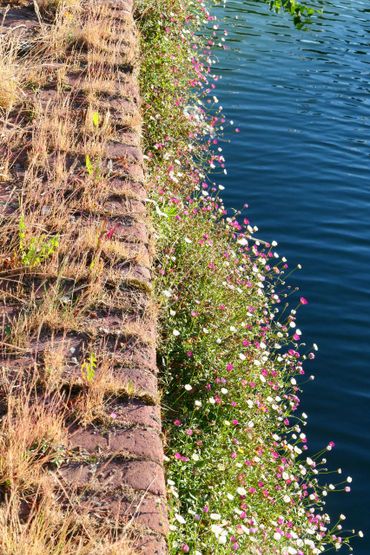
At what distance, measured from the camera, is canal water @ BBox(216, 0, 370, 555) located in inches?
252

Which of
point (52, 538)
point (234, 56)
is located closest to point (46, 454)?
point (52, 538)

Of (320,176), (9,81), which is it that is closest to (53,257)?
(9,81)

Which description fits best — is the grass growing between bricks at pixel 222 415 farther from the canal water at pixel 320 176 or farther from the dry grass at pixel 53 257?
the dry grass at pixel 53 257

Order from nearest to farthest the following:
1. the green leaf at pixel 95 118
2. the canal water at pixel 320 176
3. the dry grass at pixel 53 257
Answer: the dry grass at pixel 53 257 < the green leaf at pixel 95 118 < the canal water at pixel 320 176

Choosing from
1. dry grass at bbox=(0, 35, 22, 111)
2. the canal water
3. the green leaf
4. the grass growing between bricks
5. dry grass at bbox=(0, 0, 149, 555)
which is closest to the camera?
dry grass at bbox=(0, 0, 149, 555)

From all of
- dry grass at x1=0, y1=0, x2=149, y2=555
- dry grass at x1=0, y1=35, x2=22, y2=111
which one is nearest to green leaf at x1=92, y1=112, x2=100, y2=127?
dry grass at x1=0, y1=0, x2=149, y2=555

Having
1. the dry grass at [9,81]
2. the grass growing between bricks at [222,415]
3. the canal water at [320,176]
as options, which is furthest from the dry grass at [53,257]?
the canal water at [320,176]

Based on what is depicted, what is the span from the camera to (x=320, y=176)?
10.8m

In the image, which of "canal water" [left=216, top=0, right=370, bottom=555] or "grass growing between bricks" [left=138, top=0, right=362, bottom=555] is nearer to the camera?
"grass growing between bricks" [left=138, top=0, right=362, bottom=555]

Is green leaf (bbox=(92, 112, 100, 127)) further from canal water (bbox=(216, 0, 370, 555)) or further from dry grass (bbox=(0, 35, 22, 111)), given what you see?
canal water (bbox=(216, 0, 370, 555))

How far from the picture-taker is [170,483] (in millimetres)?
3801

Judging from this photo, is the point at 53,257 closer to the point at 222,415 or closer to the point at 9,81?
the point at 222,415

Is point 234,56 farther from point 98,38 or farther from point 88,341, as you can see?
point 88,341

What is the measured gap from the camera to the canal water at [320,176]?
6398mm
